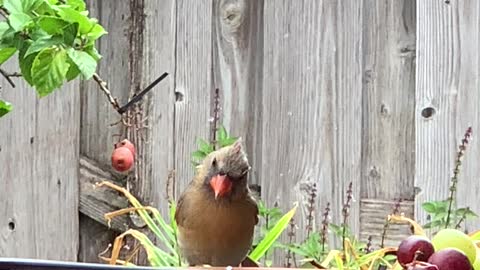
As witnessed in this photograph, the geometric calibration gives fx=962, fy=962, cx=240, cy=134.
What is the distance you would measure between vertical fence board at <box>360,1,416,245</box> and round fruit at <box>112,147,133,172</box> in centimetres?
47

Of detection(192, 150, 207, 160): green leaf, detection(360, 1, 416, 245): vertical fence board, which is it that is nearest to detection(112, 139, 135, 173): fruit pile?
detection(192, 150, 207, 160): green leaf

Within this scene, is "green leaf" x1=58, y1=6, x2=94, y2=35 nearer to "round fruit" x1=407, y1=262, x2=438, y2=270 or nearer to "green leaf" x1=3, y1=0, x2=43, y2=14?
"green leaf" x1=3, y1=0, x2=43, y2=14

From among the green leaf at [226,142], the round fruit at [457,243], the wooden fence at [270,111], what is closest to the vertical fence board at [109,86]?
the wooden fence at [270,111]

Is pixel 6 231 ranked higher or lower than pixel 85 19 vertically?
lower

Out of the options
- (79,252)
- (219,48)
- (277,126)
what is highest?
(219,48)

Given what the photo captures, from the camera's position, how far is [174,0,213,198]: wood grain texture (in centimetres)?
194

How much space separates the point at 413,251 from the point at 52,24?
41 centimetres

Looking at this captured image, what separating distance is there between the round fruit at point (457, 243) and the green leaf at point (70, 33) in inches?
15.8

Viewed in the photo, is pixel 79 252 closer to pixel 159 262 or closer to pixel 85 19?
pixel 159 262

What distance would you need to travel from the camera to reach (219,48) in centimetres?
194

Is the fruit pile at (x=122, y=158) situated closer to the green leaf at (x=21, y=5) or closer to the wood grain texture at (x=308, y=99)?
the wood grain texture at (x=308, y=99)

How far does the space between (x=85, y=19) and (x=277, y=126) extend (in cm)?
98

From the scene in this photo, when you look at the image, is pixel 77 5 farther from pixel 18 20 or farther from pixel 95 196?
pixel 95 196

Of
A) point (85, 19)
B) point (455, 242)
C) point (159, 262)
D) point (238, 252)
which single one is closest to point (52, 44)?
point (85, 19)
